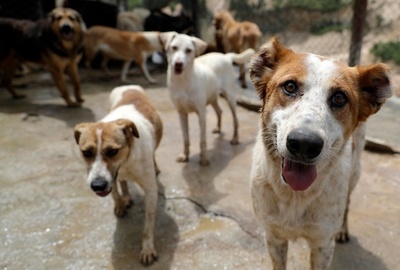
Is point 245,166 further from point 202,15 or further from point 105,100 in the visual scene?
point 202,15

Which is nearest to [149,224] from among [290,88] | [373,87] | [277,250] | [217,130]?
[277,250]

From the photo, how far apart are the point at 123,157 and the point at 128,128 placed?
0.24m

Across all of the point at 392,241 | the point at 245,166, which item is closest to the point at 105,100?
the point at 245,166

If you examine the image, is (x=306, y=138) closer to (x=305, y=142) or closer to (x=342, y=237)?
(x=305, y=142)

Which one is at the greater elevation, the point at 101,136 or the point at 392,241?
the point at 101,136

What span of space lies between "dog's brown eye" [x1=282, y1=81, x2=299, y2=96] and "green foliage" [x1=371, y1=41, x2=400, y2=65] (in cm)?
750

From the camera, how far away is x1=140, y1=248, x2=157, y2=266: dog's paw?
8.77 feet

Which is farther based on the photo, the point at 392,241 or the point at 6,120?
the point at 6,120

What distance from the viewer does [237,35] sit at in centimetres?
717

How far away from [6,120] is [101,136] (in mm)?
3587

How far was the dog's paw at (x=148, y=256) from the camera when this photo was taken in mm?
2674

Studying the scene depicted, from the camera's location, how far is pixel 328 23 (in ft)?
33.1

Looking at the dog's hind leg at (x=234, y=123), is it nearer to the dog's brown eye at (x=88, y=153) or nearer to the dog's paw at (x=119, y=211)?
the dog's paw at (x=119, y=211)

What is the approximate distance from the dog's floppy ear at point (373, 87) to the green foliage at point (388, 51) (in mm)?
7157
